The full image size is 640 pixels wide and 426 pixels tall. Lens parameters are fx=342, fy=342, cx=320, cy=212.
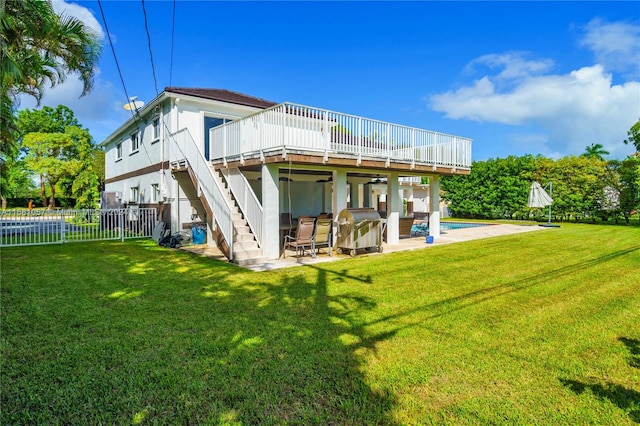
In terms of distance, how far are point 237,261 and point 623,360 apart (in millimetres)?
7251

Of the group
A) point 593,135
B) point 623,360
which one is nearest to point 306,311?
point 623,360

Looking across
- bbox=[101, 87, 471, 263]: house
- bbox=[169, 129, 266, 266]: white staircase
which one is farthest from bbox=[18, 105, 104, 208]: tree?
bbox=[169, 129, 266, 266]: white staircase

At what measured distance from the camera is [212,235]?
11742 mm

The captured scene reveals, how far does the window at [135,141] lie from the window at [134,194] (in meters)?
1.90

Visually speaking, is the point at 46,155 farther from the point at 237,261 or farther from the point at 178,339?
the point at 178,339

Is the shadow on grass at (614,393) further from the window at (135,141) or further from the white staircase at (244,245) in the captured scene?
the window at (135,141)

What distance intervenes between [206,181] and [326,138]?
3.78 meters

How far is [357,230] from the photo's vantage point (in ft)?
32.7

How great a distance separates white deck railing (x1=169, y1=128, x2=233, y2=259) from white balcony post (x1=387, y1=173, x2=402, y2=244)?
6051 millimetres

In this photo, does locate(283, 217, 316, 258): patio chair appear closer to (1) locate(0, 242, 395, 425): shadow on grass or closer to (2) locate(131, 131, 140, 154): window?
(1) locate(0, 242, 395, 425): shadow on grass

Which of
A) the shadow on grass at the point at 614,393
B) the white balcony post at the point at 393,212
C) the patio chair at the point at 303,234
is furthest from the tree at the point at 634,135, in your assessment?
the shadow on grass at the point at 614,393

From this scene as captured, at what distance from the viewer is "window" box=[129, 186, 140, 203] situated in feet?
57.3

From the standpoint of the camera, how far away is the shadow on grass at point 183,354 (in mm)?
2623

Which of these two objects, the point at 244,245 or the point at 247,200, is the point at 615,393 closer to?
the point at 244,245
